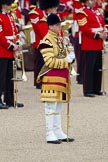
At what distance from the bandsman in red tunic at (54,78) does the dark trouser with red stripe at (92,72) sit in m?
3.89

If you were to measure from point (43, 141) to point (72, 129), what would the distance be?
0.85 m

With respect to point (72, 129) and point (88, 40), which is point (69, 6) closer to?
point (88, 40)

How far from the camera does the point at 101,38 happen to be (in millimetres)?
13367

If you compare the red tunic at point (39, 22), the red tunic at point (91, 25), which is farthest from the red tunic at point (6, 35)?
the red tunic at point (39, 22)

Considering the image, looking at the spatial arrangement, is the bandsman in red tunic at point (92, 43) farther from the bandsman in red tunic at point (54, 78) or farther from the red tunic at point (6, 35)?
the bandsman in red tunic at point (54, 78)

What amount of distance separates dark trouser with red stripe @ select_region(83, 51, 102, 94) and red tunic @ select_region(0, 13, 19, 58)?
171 centimetres

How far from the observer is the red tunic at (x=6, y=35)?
476 inches

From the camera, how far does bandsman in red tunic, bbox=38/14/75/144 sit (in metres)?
9.58

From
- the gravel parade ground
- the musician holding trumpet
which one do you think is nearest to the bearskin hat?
the musician holding trumpet

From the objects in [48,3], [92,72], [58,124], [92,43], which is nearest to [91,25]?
[92,43]

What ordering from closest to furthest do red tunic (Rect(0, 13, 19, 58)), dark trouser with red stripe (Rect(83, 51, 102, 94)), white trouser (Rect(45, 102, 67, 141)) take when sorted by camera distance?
1. white trouser (Rect(45, 102, 67, 141))
2. red tunic (Rect(0, 13, 19, 58))
3. dark trouser with red stripe (Rect(83, 51, 102, 94))

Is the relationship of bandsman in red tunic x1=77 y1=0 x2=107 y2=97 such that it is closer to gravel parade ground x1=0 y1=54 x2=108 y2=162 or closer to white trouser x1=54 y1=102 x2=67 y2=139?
gravel parade ground x1=0 y1=54 x2=108 y2=162

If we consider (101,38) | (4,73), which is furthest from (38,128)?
A: (101,38)

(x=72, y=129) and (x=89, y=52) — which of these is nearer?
(x=72, y=129)
